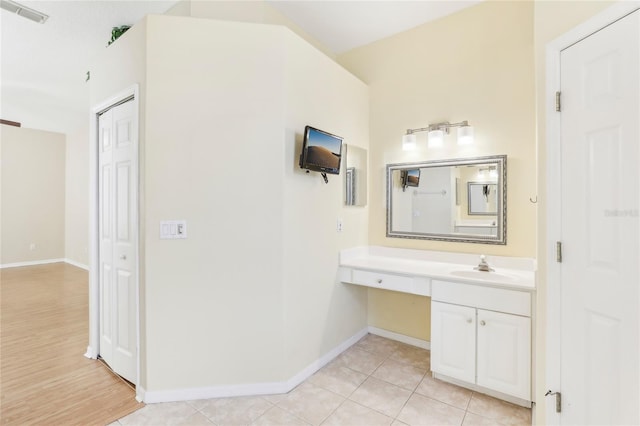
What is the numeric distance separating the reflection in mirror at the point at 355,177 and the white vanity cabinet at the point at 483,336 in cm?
114

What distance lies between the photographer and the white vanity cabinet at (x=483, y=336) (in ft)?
6.37

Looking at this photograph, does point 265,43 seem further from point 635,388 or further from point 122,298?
point 635,388

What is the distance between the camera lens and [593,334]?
4.48 feet

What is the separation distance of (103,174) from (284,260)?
1.71 m

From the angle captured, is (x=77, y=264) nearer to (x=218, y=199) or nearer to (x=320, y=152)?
(x=218, y=199)

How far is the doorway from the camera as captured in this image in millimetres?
2131

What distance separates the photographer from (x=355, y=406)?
78.9 inches

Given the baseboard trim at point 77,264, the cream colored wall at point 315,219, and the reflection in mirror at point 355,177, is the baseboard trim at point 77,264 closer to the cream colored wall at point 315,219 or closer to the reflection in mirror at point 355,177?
the cream colored wall at point 315,219

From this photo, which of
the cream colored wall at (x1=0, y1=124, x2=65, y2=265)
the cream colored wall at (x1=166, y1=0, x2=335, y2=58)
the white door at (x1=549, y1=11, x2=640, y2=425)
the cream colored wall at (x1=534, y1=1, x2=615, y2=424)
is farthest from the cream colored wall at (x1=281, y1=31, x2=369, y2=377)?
the cream colored wall at (x1=0, y1=124, x2=65, y2=265)

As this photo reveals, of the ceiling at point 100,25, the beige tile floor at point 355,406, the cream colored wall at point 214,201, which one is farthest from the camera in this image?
the ceiling at point 100,25

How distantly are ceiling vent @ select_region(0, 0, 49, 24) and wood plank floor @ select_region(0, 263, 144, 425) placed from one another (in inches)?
118

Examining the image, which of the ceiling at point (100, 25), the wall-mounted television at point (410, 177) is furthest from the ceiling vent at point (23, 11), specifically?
the wall-mounted television at point (410, 177)

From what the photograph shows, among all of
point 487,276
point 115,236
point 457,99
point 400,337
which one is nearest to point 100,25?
point 115,236

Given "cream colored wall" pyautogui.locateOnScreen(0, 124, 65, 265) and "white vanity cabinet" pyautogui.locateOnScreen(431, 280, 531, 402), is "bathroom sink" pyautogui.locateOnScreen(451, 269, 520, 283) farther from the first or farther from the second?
"cream colored wall" pyautogui.locateOnScreen(0, 124, 65, 265)
